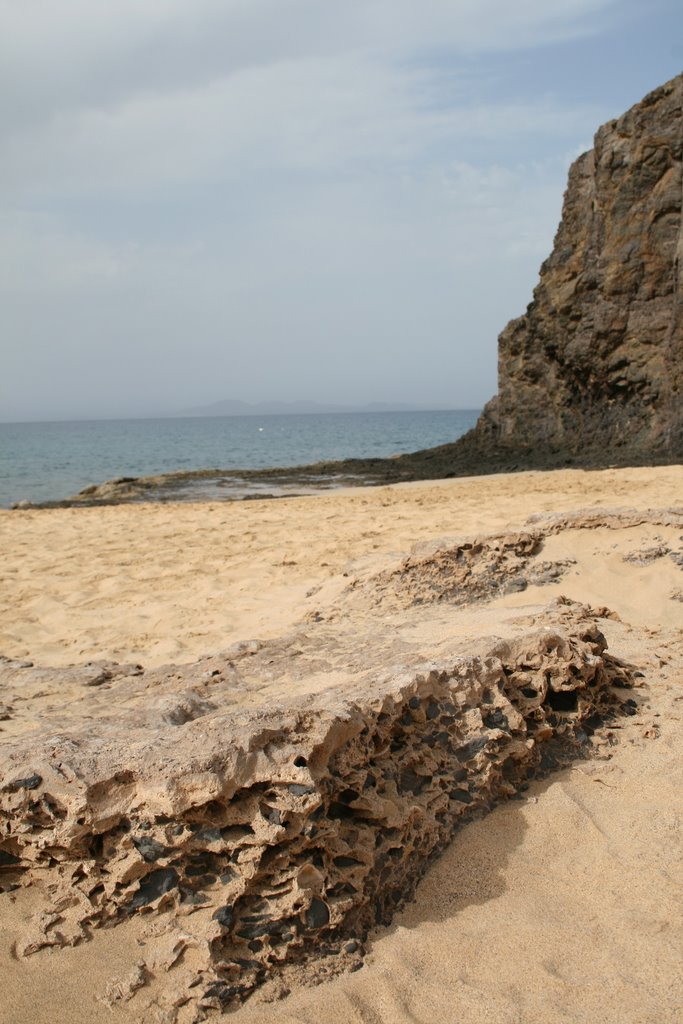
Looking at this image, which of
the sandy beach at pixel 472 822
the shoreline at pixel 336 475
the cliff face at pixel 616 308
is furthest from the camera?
the shoreline at pixel 336 475

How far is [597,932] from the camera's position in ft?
6.70

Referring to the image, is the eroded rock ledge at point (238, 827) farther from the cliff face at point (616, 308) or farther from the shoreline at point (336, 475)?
the cliff face at point (616, 308)

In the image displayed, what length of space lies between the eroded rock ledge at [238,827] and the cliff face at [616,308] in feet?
50.0

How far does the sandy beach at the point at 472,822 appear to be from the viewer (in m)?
1.84

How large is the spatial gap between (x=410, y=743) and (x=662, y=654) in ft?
5.57

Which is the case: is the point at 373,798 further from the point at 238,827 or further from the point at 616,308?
the point at 616,308

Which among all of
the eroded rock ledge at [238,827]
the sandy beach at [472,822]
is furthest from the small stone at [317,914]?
the sandy beach at [472,822]

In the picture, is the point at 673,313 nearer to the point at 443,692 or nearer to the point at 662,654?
the point at 662,654

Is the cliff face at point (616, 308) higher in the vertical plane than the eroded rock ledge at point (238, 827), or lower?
higher

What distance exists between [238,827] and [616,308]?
696 inches

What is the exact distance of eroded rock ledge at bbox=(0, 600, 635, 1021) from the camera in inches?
77.7

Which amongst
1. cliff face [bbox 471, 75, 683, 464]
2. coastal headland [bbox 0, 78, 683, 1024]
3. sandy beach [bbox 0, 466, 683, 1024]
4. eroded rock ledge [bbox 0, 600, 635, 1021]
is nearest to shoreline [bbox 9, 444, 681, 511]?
cliff face [bbox 471, 75, 683, 464]

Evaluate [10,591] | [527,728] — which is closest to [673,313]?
[10,591]

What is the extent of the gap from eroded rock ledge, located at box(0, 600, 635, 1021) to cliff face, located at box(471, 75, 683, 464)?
1523 cm
